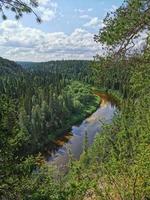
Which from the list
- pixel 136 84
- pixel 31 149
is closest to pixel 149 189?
pixel 136 84

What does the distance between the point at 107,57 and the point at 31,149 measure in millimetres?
73874

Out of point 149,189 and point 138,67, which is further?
→ point 149,189

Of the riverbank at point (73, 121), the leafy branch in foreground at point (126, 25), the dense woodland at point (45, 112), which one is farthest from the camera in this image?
the riverbank at point (73, 121)

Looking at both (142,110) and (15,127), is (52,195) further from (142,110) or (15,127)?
(142,110)

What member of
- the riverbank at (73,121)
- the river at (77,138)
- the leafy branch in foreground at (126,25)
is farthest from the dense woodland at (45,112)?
the leafy branch in foreground at (126,25)

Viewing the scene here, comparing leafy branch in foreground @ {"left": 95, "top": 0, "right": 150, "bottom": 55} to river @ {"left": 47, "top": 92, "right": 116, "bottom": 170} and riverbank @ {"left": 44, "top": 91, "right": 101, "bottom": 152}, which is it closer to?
river @ {"left": 47, "top": 92, "right": 116, "bottom": 170}

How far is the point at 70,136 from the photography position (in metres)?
99.4

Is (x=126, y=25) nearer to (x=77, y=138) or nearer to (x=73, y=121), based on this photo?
(x=77, y=138)

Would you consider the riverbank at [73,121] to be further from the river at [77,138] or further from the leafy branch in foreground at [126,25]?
the leafy branch in foreground at [126,25]

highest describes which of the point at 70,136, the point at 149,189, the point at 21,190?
the point at 149,189

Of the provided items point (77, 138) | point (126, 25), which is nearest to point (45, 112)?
point (77, 138)

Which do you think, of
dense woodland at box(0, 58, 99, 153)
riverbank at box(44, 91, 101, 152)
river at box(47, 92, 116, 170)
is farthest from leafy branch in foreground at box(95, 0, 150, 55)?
riverbank at box(44, 91, 101, 152)

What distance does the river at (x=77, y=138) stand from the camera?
78.5 metres

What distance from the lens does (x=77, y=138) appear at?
97.2 metres
